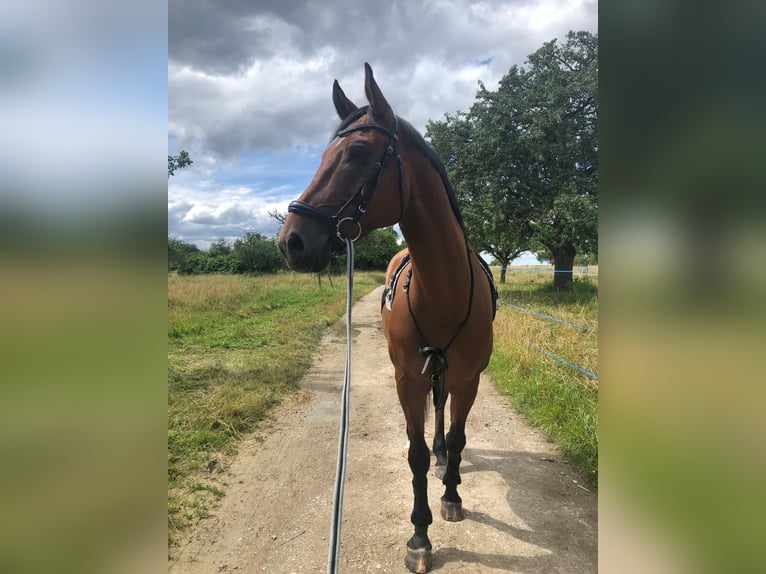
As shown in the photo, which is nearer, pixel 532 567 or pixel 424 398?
pixel 532 567

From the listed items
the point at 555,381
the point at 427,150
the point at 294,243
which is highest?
the point at 427,150

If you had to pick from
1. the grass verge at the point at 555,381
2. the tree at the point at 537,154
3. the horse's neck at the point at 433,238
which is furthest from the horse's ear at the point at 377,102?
the tree at the point at 537,154

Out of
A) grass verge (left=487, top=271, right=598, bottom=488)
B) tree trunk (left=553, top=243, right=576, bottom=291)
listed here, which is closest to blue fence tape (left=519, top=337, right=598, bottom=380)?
grass verge (left=487, top=271, right=598, bottom=488)

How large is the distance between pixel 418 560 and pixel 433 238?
2.00 metres

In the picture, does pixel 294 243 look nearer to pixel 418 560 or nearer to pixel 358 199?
pixel 358 199

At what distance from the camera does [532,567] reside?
2377mm

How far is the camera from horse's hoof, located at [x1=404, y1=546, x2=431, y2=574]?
2375mm

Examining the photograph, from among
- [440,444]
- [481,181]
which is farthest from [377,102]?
[481,181]

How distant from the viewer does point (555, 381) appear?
463cm
